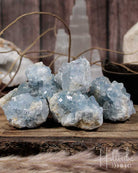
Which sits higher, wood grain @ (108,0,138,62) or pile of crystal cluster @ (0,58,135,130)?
wood grain @ (108,0,138,62)

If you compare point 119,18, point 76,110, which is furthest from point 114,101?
point 119,18

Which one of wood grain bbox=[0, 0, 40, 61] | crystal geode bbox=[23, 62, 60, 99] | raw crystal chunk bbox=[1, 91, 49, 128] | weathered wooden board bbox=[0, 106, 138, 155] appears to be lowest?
weathered wooden board bbox=[0, 106, 138, 155]

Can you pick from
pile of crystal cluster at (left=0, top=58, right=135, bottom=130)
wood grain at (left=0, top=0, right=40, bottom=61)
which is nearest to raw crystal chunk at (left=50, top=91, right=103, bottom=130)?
pile of crystal cluster at (left=0, top=58, right=135, bottom=130)

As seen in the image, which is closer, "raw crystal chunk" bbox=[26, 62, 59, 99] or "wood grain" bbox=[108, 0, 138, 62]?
"raw crystal chunk" bbox=[26, 62, 59, 99]

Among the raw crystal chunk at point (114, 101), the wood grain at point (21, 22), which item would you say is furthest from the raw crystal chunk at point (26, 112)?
the wood grain at point (21, 22)

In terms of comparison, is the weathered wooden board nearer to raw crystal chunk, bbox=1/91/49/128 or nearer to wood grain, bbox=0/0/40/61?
raw crystal chunk, bbox=1/91/49/128

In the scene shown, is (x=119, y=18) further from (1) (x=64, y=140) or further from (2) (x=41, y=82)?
(1) (x=64, y=140)

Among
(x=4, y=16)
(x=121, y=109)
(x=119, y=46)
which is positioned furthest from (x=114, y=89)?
(x=4, y=16)

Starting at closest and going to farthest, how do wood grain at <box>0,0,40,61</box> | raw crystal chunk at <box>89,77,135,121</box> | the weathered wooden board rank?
the weathered wooden board < raw crystal chunk at <box>89,77,135,121</box> < wood grain at <box>0,0,40,61</box>

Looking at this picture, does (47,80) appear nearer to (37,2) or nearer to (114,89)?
(114,89)

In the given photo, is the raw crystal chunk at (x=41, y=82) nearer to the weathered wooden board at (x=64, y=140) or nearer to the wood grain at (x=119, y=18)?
the weathered wooden board at (x=64, y=140)
